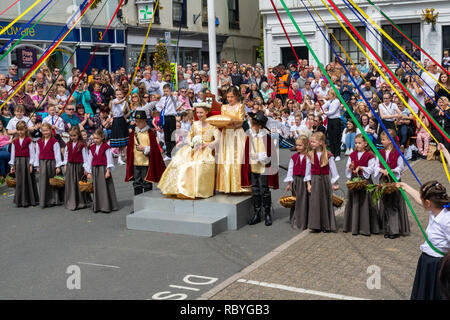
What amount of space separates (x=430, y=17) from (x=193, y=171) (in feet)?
69.9

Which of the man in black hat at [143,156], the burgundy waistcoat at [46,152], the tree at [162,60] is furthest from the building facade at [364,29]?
the burgundy waistcoat at [46,152]

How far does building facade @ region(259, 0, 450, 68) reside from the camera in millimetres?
27828

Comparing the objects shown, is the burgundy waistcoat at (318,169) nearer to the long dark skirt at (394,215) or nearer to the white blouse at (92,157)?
the long dark skirt at (394,215)

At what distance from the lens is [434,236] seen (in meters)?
5.46

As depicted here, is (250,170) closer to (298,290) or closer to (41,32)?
(298,290)

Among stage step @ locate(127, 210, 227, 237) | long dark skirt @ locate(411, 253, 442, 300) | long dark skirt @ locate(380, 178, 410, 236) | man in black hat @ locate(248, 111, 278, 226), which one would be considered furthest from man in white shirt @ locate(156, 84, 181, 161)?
long dark skirt @ locate(411, 253, 442, 300)

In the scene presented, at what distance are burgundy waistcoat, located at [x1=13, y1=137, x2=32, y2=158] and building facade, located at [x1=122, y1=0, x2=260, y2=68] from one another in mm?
14028

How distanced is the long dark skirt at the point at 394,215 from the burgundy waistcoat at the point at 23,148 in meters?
6.85

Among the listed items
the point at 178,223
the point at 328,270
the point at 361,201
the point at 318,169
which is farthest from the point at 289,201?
the point at 328,270

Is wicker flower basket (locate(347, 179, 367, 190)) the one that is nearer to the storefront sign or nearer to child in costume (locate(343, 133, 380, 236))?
child in costume (locate(343, 133, 380, 236))
